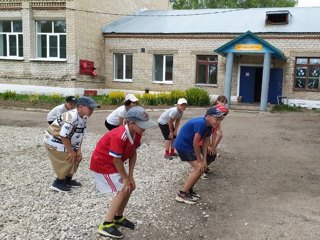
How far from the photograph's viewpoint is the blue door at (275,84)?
19769 millimetres

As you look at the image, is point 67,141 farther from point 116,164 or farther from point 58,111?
point 116,164

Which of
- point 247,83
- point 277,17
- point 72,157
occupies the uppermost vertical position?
point 277,17

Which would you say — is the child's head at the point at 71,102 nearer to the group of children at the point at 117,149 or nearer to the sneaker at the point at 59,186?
the group of children at the point at 117,149

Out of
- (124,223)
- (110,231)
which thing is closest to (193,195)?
(124,223)

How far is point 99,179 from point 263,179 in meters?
3.49

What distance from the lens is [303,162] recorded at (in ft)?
25.8

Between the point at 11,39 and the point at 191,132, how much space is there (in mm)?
20037

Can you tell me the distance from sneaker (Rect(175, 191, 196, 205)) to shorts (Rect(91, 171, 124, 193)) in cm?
138

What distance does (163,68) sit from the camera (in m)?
22.5

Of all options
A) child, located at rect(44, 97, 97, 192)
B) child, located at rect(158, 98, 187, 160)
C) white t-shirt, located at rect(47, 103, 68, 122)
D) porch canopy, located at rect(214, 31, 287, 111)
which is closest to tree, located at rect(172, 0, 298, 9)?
porch canopy, located at rect(214, 31, 287, 111)

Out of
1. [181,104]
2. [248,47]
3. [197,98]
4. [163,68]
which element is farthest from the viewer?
[163,68]

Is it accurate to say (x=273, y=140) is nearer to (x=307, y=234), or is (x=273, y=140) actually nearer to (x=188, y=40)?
(x=307, y=234)

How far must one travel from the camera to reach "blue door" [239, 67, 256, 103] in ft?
67.5

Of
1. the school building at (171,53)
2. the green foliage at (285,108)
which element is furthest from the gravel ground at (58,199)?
the school building at (171,53)
